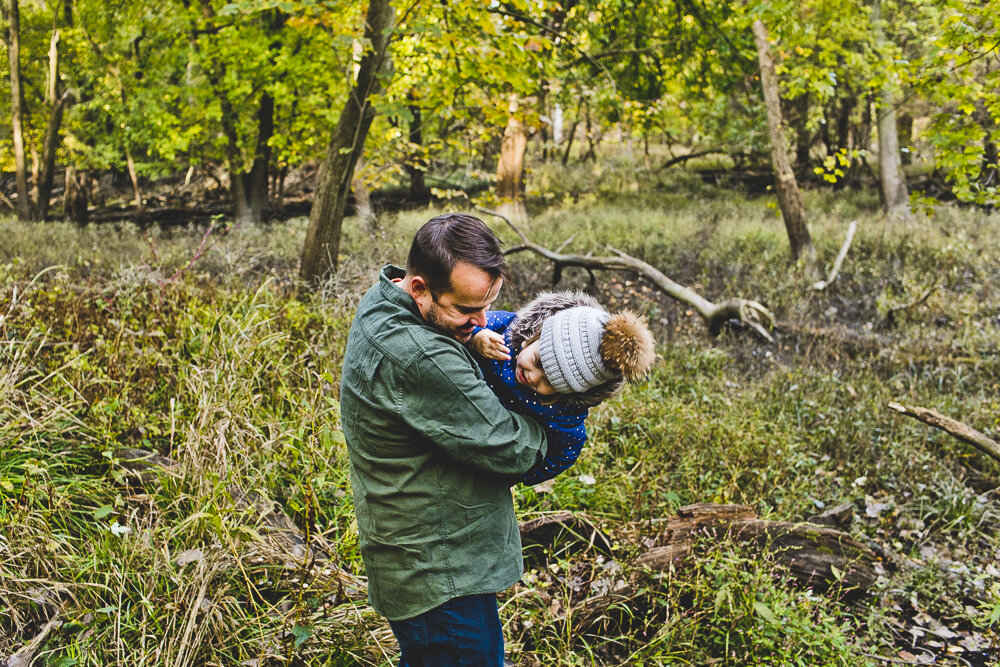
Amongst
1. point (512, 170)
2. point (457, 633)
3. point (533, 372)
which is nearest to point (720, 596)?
point (457, 633)

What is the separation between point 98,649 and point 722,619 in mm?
2682

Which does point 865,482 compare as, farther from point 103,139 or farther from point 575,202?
point 103,139

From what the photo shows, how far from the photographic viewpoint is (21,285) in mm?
5184

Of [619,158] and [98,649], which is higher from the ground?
[619,158]

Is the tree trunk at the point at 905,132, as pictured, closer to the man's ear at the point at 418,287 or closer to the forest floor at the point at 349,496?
the forest floor at the point at 349,496

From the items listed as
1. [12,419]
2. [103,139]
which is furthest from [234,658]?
[103,139]

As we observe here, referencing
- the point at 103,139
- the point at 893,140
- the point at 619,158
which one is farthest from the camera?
the point at 619,158

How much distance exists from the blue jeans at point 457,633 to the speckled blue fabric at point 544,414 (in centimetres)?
39

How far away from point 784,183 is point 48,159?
52.0 ft

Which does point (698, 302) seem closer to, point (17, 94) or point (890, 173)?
point (890, 173)

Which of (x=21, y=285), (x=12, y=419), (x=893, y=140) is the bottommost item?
(x=12, y=419)

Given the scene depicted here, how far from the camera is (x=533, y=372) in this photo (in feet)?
5.43

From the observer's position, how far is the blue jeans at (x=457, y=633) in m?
1.74

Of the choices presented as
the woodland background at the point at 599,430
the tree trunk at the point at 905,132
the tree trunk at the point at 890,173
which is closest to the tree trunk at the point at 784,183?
the woodland background at the point at 599,430
